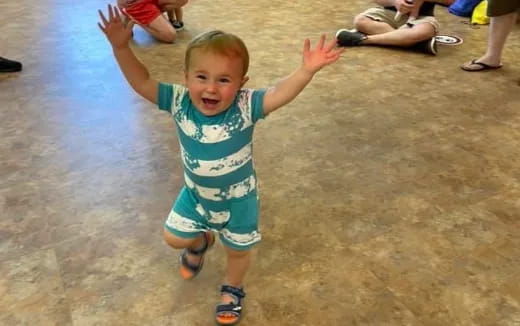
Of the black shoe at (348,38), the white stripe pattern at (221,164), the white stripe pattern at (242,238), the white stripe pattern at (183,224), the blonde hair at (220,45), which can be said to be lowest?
the black shoe at (348,38)

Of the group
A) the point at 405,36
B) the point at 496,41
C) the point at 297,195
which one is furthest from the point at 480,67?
the point at 297,195

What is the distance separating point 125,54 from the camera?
107cm

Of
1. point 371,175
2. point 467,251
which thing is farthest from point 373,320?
point 371,175

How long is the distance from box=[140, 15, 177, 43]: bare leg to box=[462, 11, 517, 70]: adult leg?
1289 mm

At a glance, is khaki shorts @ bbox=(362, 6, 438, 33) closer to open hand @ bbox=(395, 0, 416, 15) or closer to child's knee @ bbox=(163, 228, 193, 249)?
open hand @ bbox=(395, 0, 416, 15)

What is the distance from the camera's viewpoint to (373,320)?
1238mm

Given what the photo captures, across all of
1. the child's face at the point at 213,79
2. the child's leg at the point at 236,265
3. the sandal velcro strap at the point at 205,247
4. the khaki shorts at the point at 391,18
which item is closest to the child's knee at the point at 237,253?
the child's leg at the point at 236,265

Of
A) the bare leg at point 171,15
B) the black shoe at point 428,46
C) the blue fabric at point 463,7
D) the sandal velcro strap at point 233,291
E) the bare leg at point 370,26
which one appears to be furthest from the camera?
the blue fabric at point 463,7

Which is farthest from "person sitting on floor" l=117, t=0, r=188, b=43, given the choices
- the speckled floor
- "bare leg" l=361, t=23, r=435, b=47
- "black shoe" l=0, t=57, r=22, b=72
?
"bare leg" l=361, t=23, r=435, b=47

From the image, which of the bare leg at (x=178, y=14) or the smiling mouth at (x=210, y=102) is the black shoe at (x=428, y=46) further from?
the smiling mouth at (x=210, y=102)

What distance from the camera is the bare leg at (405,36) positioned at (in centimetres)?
263

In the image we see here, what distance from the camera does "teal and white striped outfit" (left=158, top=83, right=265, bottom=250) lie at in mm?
1077

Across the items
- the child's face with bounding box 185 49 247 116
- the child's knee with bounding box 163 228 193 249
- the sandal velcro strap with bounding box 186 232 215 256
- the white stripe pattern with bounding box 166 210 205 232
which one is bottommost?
the sandal velcro strap with bounding box 186 232 215 256

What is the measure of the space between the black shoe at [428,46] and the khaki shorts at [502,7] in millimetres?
300
